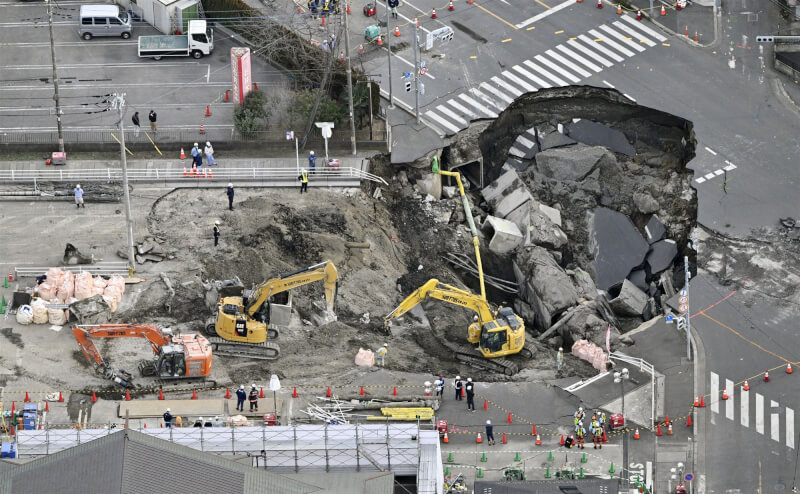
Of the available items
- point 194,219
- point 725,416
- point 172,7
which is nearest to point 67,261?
point 194,219

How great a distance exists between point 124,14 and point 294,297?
33.1 m

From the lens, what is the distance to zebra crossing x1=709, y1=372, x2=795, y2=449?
103181 millimetres

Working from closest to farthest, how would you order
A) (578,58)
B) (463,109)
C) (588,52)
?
(463,109) < (578,58) < (588,52)

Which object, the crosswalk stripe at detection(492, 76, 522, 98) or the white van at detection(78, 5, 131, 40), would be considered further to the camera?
the white van at detection(78, 5, 131, 40)

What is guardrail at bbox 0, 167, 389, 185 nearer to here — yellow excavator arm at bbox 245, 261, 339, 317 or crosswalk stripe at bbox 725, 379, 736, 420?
yellow excavator arm at bbox 245, 261, 339, 317

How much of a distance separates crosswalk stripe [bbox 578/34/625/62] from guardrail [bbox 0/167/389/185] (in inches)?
803

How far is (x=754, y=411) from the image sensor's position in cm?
10450

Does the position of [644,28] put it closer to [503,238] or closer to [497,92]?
[497,92]

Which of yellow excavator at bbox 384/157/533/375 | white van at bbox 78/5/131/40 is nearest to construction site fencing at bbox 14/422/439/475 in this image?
yellow excavator at bbox 384/157/533/375

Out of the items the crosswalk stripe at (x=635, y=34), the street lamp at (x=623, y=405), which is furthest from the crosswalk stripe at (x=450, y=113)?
the street lamp at (x=623, y=405)

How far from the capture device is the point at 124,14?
13500cm

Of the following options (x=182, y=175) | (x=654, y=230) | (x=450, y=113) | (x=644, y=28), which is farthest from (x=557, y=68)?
(x=182, y=175)

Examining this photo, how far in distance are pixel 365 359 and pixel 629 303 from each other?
18724mm

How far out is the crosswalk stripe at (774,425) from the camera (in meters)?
103
